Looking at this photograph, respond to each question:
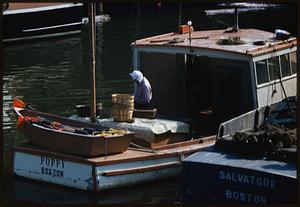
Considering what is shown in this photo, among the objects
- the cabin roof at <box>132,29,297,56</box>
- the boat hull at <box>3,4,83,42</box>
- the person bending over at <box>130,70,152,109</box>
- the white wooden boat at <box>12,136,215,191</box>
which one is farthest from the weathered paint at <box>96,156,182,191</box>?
the boat hull at <box>3,4,83,42</box>

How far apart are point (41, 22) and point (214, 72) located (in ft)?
68.4

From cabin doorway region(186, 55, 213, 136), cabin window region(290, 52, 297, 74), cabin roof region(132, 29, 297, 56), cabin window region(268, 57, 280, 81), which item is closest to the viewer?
cabin roof region(132, 29, 297, 56)

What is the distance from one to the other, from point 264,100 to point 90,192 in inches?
157

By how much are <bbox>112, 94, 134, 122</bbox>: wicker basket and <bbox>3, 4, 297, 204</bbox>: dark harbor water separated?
1465 mm

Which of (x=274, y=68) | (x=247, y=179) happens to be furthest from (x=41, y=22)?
(x=247, y=179)

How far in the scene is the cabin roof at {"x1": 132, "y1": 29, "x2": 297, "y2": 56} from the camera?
13297mm

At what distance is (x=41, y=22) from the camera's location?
33.5 metres

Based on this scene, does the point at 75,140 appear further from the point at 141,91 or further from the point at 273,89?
the point at 273,89

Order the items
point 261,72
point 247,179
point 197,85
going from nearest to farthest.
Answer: point 247,179, point 261,72, point 197,85

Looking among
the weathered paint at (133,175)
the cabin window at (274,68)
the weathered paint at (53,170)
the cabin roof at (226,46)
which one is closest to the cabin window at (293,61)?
the cabin roof at (226,46)

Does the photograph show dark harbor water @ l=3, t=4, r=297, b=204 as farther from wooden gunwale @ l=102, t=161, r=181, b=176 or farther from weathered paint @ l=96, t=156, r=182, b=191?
wooden gunwale @ l=102, t=161, r=181, b=176

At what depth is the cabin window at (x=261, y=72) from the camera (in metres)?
13.2

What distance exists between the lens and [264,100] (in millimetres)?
13305

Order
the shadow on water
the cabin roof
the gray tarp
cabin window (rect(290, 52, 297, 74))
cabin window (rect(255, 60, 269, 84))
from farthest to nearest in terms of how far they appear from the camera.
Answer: cabin window (rect(290, 52, 297, 74))
the cabin roof
cabin window (rect(255, 60, 269, 84))
the gray tarp
the shadow on water
